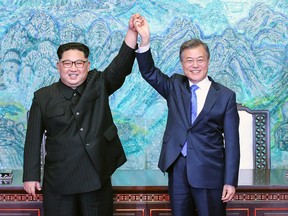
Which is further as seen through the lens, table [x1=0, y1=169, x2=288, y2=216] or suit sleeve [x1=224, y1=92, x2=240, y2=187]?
table [x1=0, y1=169, x2=288, y2=216]

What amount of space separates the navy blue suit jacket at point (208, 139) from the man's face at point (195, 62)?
102 mm

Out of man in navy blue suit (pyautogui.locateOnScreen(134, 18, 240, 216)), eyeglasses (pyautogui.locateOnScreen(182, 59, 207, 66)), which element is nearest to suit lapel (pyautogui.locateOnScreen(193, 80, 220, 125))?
man in navy blue suit (pyautogui.locateOnScreen(134, 18, 240, 216))

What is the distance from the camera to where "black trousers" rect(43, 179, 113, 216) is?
2830 millimetres

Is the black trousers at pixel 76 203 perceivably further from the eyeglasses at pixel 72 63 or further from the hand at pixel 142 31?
the hand at pixel 142 31

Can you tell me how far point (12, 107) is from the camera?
14.2 feet

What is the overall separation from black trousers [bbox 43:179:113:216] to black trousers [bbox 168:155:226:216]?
370 mm

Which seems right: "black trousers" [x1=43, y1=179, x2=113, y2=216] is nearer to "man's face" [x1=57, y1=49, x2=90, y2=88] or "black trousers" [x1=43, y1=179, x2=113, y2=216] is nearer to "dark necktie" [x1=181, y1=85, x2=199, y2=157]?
"dark necktie" [x1=181, y1=85, x2=199, y2=157]

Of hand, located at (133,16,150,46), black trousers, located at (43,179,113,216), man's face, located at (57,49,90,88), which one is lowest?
black trousers, located at (43,179,113,216)

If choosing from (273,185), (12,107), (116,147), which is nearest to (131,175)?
(116,147)

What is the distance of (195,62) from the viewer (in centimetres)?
282

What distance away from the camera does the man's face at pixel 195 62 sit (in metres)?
2.82

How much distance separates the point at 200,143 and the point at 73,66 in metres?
0.76

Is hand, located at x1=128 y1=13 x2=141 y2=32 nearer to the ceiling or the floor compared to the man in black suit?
nearer to the ceiling

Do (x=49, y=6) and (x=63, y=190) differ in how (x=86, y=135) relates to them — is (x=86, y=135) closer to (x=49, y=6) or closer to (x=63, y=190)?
(x=63, y=190)
